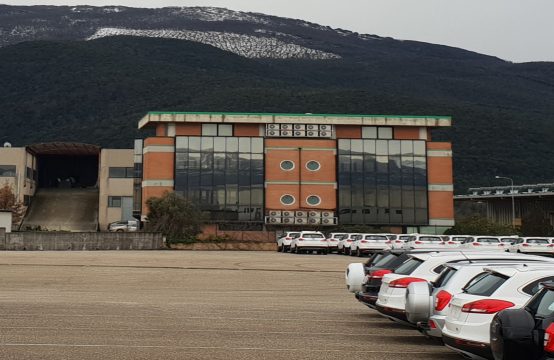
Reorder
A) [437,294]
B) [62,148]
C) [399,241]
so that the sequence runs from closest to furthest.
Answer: [437,294], [399,241], [62,148]

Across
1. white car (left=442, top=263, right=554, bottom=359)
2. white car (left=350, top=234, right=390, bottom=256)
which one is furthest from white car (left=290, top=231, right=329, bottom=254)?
white car (left=442, top=263, right=554, bottom=359)

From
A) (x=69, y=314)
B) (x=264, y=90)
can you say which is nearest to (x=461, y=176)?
(x=264, y=90)

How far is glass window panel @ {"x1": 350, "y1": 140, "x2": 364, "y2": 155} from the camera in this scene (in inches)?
2938

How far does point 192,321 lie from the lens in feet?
48.6

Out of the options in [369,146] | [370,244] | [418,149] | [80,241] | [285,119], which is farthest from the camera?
[369,146]

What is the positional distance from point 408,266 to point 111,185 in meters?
78.8

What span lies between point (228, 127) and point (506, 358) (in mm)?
67468

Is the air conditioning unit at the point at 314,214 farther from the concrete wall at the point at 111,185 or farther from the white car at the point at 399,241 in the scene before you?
the concrete wall at the point at 111,185

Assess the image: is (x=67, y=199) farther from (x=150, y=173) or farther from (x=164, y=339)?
(x=164, y=339)

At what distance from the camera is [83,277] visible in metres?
26.9

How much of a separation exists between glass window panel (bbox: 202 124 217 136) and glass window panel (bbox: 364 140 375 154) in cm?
1565

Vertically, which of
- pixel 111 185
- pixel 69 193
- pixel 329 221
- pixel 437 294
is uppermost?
pixel 111 185

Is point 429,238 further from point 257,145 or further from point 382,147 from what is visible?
point 257,145

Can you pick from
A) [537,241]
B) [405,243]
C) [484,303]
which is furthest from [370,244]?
[484,303]
